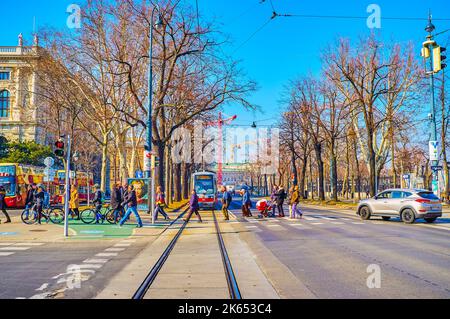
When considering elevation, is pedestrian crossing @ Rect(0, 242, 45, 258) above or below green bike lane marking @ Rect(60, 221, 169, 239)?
above

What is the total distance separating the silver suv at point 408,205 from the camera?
19156 mm

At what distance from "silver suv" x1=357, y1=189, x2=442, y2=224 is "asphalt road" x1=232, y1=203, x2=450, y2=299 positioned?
3.52m

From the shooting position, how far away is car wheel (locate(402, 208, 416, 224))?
1933 cm

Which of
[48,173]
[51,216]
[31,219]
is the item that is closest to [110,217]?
[51,216]

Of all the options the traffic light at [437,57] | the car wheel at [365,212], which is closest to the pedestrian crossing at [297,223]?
the car wheel at [365,212]

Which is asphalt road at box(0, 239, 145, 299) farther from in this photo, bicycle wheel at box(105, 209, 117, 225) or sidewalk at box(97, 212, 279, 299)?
bicycle wheel at box(105, 209, 117, 225)

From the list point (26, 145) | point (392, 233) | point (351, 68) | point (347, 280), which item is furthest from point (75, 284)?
point (26, 145)

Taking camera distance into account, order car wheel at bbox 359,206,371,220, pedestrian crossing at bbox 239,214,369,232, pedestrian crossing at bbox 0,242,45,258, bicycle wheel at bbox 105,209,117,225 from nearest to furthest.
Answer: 1. pedestrian crossing at bbox 0,242,45,258
2. pedestrian crossing at bbox 239,214,369,232
3. bicycle wheel at bbox 105,209,117,225
4. car wheel at bbox 359,206,371,220

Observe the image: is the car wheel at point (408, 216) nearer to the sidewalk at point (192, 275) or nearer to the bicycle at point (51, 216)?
the sidewalk at point (192, 275)

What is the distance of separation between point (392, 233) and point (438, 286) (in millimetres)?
8678

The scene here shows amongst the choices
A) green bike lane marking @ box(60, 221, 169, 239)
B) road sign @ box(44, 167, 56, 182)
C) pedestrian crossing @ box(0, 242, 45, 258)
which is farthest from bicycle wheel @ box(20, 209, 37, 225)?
pedestrian crossing @ box(0, 242, 45, 258)

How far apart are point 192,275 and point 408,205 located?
14.6m

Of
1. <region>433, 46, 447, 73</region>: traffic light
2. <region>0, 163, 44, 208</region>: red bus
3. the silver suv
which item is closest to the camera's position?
<region>433, 46, 447, 73</region>: traffic light
